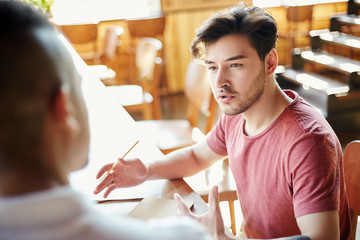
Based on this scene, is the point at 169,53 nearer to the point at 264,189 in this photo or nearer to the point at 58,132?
the point at 264,189

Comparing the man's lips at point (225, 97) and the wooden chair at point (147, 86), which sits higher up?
the man's lips at point (225, 97)

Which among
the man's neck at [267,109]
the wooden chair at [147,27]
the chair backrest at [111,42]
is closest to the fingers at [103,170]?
the man's neck at [267,109]

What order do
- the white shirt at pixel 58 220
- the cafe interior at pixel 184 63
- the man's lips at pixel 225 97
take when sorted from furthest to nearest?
the cafe interior at pixel 184 63 < the man's lips at pixel 225 97 < the white shirt at pixel 58 220

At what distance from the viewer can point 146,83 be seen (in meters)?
3.30

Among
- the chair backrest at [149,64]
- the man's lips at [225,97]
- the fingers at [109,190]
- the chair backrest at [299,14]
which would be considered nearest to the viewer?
the fingers at [109,190]

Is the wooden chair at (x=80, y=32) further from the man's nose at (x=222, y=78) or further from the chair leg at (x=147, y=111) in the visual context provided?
the man's nose at (x=222, y=78)

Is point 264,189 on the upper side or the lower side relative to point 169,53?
upper

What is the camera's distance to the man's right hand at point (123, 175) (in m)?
1.29

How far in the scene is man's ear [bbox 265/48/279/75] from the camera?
1384 millimetres

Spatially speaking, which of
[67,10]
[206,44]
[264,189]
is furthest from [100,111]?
[67,10]

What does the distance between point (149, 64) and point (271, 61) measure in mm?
1978

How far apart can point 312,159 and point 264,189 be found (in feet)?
0.74

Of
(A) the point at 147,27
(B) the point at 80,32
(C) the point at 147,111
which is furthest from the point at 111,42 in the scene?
(C) the point at 147,111

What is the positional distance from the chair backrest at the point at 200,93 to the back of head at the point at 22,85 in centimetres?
188
